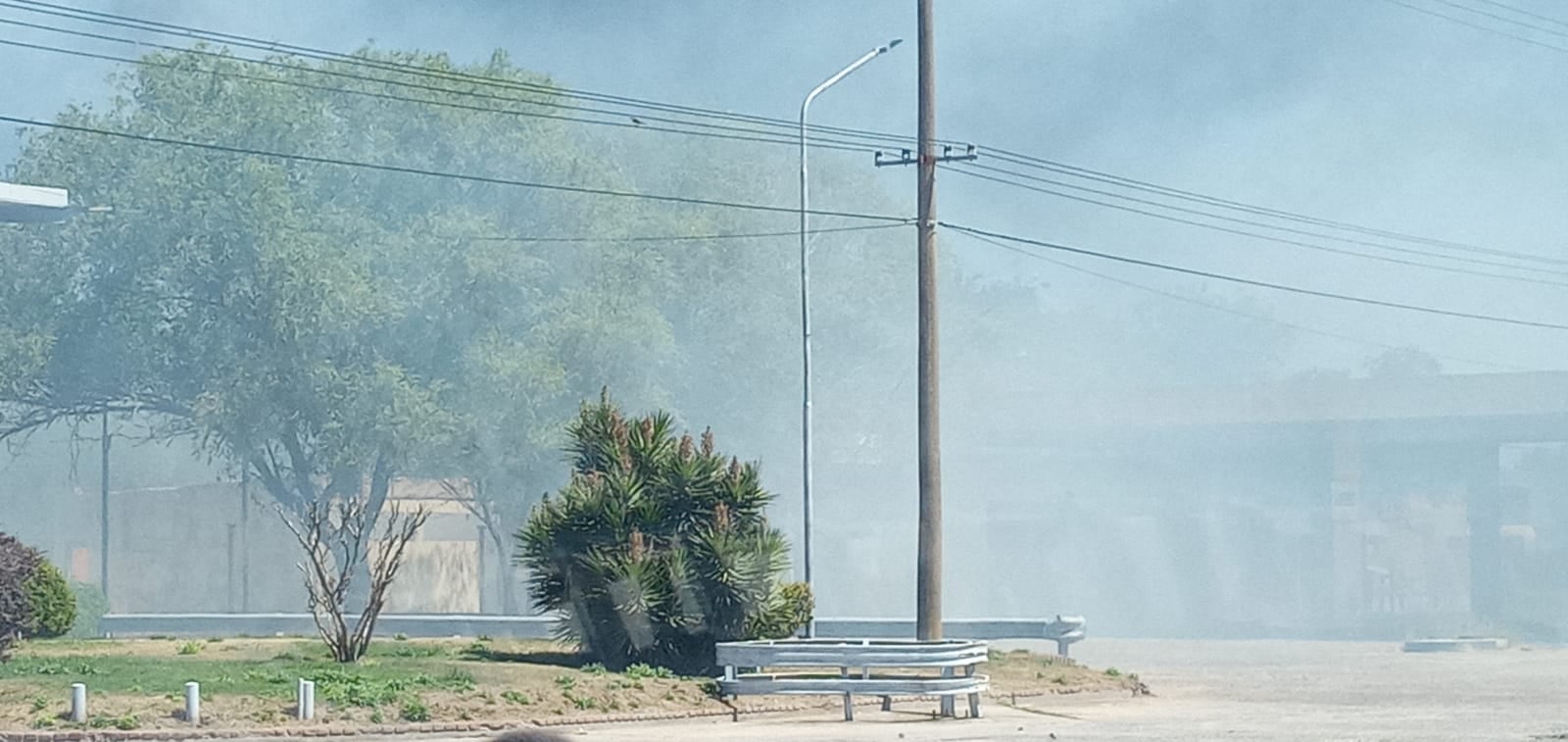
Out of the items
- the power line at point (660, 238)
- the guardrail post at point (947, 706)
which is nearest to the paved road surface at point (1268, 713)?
the guardrail post at point (947, 706)

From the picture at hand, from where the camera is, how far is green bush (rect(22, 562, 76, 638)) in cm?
2703

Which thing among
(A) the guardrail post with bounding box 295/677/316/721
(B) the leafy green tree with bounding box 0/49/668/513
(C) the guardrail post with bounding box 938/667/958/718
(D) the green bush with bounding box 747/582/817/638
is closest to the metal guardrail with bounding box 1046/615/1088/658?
(D) the green bush with bounding box 747/582/817/638

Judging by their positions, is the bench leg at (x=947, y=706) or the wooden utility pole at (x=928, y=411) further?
the wooden utility pole at (x=928, y=411)

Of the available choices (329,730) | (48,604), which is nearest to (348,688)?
(329,730)

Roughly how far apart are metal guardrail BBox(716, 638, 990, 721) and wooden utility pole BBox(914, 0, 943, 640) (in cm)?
361

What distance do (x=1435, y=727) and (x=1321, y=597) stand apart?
5311 centimetres

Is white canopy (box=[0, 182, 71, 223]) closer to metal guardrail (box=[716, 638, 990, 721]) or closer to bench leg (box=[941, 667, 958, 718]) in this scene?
metal guardrail (box=[716, 638, 990, 721])

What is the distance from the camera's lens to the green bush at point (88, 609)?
42375 millimetres

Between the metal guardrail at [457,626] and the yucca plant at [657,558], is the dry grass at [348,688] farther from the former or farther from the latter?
the metal guardrail at [457,626]

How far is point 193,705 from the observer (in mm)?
19922

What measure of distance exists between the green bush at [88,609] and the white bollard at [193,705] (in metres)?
23.5

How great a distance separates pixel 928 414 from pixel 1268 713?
647cm

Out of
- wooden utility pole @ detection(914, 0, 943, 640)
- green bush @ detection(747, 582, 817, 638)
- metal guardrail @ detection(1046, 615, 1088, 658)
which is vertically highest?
wooden utility pole @ detection(914, 0, 943, 640)

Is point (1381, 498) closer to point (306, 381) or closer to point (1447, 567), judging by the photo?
point (1447, 567)
